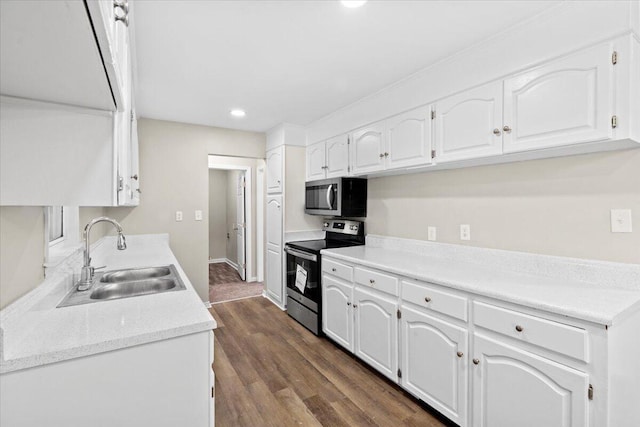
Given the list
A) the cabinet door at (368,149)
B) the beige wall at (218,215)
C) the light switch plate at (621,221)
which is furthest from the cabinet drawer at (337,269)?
the beige wall at (218,215)

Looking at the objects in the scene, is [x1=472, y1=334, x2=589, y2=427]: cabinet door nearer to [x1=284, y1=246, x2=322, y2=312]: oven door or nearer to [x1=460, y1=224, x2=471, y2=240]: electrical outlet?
[x1=460, y1=224, x2=471, y2=240]: electrical outlet

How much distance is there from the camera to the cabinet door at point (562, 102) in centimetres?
140

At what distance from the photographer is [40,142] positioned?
92cm

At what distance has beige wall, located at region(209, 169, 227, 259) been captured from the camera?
6.33 meters

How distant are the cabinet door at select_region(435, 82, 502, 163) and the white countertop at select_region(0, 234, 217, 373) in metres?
1.74

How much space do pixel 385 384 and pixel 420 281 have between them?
2.82 feet

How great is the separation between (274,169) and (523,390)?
3209mm

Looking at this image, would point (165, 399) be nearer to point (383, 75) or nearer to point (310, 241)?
point (383, 75)

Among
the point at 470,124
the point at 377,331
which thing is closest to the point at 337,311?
the point at 377,331

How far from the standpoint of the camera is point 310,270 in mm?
3068

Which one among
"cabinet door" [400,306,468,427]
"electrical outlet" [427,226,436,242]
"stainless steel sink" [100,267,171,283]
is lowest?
"cabinet door" [400,306,468,427]

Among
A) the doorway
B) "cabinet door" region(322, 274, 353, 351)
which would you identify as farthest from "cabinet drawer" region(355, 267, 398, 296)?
the doorway

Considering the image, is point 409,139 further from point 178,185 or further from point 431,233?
point 178,185

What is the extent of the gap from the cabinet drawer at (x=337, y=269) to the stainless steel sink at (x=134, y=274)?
1.30m
